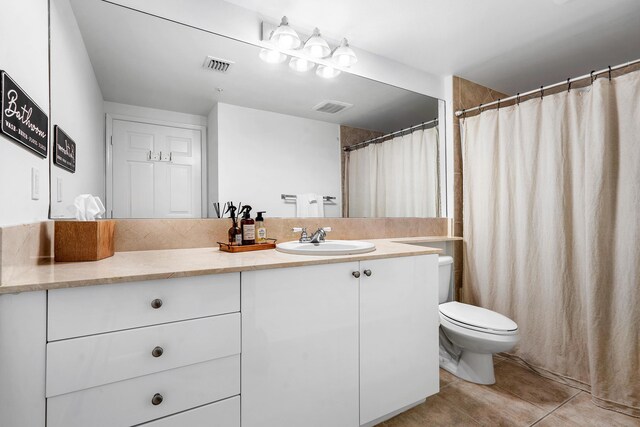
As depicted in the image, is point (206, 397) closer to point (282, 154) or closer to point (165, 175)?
point (165, 175)

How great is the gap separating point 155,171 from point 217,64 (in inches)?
26.3

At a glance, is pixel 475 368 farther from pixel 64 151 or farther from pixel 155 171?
pixel 64 151

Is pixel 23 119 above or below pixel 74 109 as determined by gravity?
below

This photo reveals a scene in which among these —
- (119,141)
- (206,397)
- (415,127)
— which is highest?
(415,127)

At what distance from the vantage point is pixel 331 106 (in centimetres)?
200

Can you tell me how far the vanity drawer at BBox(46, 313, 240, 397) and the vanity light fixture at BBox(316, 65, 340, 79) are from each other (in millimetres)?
1553

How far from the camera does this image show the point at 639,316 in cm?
157

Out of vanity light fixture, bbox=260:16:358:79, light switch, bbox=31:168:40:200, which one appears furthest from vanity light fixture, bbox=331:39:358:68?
light switch, bbox=31:168:40:200

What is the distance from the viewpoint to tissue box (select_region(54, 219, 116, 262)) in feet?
3.60

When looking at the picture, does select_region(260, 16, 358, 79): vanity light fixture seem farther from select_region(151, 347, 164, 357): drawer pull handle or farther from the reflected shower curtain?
select_region(151, 347, 164, 357): drawer pull handle

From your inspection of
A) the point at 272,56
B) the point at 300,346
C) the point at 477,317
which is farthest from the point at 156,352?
the point at 477,317

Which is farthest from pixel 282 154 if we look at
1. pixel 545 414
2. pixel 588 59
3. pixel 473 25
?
pixel 588 59

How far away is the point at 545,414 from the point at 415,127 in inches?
76.9

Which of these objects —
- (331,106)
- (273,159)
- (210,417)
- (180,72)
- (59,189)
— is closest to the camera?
(210,417)
